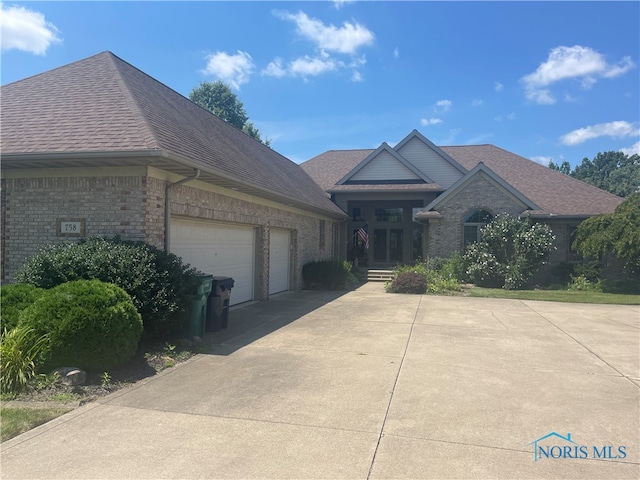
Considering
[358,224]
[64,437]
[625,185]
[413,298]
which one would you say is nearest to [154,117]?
[64,437]

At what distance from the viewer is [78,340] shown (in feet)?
18.6

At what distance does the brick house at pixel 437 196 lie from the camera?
20047mm

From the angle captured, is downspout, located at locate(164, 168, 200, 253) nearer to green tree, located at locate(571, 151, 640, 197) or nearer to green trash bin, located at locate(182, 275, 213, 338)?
green trash bin, located at locate(182, 275, 213, 338)

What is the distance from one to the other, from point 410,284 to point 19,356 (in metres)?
13.9

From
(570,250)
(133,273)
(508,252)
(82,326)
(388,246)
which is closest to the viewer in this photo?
(82,326)

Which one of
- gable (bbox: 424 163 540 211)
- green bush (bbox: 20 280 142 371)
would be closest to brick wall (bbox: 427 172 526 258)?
gable (bbox: 424 163 540 211)

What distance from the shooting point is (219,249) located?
11.4 m

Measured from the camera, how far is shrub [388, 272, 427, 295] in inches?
Answer: 681

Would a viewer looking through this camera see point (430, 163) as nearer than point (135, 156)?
No

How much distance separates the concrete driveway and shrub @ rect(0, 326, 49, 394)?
1.10 meters

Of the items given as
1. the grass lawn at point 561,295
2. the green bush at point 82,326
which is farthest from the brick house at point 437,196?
the green bush at point 82,326

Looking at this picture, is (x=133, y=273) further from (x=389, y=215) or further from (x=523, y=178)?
(x=523, y=178)

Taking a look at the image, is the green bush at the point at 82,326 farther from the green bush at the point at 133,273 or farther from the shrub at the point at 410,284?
the shrub at the point at 410,284

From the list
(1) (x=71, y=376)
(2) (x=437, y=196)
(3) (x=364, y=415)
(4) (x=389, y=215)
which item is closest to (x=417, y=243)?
(4) (x=389, y=215)
